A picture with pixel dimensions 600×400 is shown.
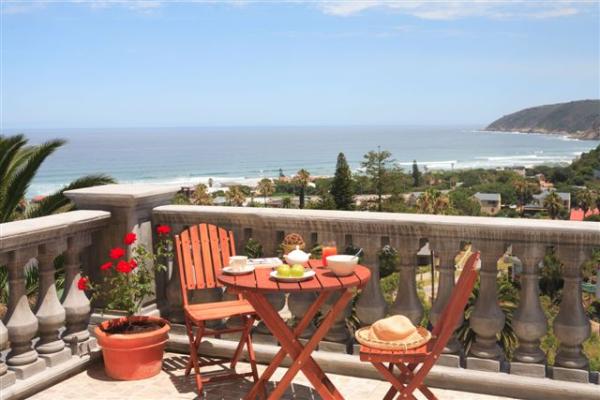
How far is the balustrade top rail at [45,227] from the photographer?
14.4 ft

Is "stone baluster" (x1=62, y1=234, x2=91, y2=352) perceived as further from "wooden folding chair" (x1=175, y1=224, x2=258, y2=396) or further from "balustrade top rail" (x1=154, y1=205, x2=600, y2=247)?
"balustrade top rail" (x1=154, y1=205, x2=600, y2=247)

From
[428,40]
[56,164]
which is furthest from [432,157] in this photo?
[56,164]

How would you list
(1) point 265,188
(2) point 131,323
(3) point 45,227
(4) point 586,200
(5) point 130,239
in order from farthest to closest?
(1) point 265,188 → (4) point 586,200 → (2) point 131,323 → (5) point 130,239 → (3) point 45,227

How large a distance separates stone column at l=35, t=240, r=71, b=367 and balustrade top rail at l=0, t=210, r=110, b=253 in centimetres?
10

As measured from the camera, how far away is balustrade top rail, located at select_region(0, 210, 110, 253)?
14.4 feet

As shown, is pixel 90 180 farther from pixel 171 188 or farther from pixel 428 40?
pixel 428 40

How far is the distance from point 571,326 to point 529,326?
275 mm

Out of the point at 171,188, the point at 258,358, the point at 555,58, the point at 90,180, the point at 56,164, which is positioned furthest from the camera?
the point at 555,58

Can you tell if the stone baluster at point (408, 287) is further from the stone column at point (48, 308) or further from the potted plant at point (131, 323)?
the stone column at point (48, 308)

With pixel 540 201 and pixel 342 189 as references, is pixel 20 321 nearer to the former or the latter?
pixel 342 189

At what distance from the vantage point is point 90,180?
12531 millimetres

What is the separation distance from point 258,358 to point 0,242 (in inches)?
88.5

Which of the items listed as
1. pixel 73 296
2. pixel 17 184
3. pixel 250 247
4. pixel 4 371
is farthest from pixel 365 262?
pixel 17 184

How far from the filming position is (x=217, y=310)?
4863mm
